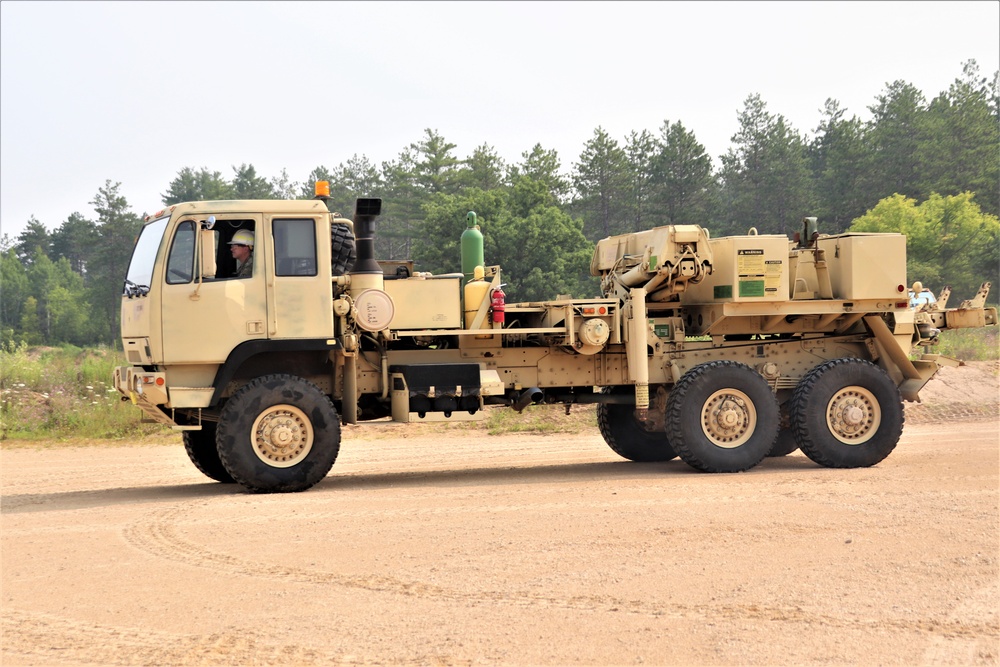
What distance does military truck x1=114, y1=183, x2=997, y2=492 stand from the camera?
11.7 meters

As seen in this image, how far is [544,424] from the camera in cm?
2019

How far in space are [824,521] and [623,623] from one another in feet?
11.8

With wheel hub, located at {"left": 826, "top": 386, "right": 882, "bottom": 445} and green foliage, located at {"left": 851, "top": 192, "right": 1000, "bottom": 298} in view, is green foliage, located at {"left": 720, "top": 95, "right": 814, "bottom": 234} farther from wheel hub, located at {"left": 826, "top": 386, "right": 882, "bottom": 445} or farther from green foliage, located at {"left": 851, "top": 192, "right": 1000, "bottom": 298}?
wheel hub, located at {"left": 826, "top": 386, "right": 882, "bottom": 445}

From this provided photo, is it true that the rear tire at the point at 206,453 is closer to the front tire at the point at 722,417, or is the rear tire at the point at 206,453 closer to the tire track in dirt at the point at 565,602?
the tire track in dirt at the point at 565,602

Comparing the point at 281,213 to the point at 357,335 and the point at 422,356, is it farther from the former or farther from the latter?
the point at 422,356

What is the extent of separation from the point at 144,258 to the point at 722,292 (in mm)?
6619

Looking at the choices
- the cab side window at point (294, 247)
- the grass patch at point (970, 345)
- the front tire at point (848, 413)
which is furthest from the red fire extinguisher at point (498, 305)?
the grass patch at point (970, 345)

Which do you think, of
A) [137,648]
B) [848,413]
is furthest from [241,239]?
[848,413]

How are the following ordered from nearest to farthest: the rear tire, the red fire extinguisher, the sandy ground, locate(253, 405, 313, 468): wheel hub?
1. the sandy ground
2. locate(253, 405, 313, 468): wheel hub
3. the red fire extinguisher
4. the rear tire

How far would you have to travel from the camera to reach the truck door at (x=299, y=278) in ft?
39.0

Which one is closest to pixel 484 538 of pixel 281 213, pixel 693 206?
pixel 281 213

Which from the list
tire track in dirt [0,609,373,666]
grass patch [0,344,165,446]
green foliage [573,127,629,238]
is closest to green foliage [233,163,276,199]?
green foliage [573,127,629,238]

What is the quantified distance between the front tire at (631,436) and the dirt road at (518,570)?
156cm

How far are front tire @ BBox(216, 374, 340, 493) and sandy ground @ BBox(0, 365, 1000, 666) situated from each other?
30cm
